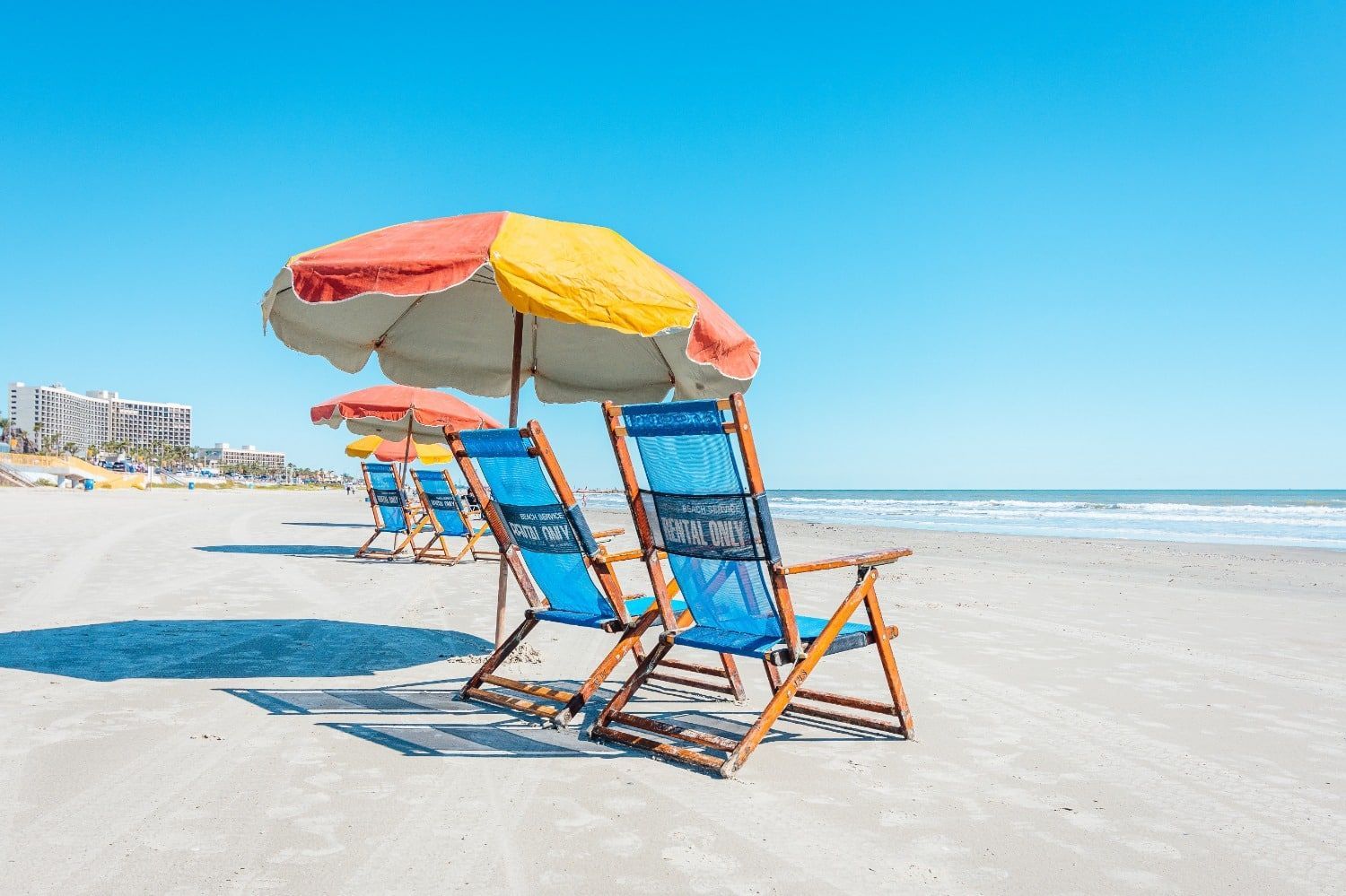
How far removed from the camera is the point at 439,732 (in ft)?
11.3

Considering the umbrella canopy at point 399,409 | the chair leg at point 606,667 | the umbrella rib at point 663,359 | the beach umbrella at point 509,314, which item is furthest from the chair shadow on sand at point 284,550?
the chair leg at point 606,667

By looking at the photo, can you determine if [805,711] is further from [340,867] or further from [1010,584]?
[1010,584]

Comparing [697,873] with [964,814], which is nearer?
[697,873]

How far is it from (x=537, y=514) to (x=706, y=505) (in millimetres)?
868

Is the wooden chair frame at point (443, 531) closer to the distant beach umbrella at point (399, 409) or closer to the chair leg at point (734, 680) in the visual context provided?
the distant beach umbrella at point (399, 409)

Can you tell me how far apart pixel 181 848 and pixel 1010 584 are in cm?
874

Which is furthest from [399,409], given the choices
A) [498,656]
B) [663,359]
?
[498,656]

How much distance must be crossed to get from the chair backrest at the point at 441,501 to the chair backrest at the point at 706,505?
7068mm

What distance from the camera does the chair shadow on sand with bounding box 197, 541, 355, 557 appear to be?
1114 centimetres

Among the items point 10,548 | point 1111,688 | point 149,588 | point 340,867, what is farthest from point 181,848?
point 10,548

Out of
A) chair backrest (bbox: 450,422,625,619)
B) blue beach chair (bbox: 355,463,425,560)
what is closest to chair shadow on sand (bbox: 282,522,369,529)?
blue beach chair (bbox: 355,463,425,560)

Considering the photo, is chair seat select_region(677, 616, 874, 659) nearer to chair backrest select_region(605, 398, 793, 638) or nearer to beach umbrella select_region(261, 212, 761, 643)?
chair backrest select_region(605, 398, 793, 638)

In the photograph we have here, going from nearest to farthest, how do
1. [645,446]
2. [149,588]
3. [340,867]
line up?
[340,867] → [645,446] → [149,588]

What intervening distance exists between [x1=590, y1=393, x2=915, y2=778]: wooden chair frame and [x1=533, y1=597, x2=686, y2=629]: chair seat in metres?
0.20
